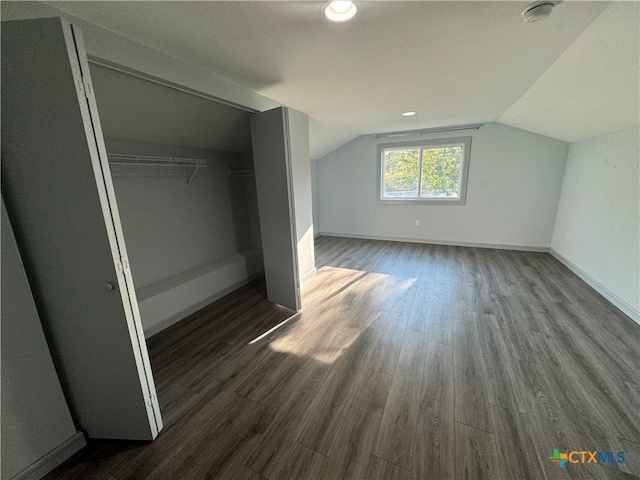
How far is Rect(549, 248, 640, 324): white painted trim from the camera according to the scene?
2.27 metres

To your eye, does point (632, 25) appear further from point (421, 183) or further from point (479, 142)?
point (421, 183)

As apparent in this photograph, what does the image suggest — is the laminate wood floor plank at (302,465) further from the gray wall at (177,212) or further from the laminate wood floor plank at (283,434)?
the gray wall at (177,212)

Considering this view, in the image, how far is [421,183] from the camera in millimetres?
4895

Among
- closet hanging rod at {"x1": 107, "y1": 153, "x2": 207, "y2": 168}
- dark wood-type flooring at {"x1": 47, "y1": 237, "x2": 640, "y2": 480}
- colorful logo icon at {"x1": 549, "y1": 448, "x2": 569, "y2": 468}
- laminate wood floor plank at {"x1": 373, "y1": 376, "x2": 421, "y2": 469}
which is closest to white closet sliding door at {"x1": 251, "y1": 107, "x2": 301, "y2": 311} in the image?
dark wood-type flooring at {"x1": 47, "y1": 237, "x2": 640, "y2": 480}

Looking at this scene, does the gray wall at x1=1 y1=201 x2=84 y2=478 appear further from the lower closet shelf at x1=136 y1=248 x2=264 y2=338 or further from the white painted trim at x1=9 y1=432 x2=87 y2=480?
the lower closet shelf at x1=136 y1=248 x2=264 y2=338

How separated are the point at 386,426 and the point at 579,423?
1.06 m

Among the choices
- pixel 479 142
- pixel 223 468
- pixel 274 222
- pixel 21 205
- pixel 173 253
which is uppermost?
pixel 479 142

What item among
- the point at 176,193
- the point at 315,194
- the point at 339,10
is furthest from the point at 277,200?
the point at 315,194

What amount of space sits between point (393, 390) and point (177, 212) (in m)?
2.66

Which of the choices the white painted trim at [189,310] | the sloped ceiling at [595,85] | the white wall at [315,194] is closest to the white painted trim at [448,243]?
the white wall at [315,194]

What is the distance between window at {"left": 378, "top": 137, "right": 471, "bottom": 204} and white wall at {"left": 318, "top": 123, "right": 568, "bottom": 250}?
13 cm

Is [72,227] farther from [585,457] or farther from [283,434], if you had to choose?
[585,457]

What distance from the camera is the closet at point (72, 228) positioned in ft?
3.02

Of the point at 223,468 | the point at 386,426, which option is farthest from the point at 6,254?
the point at 386,426
